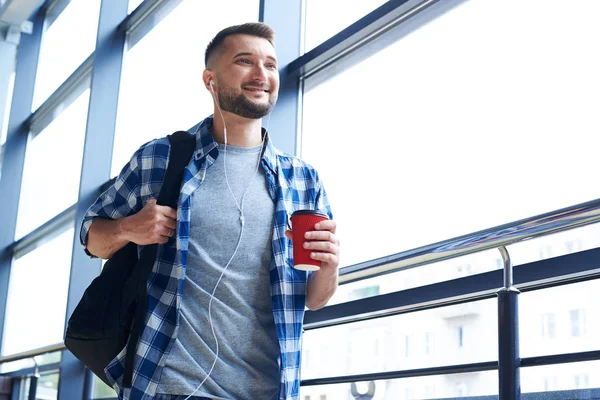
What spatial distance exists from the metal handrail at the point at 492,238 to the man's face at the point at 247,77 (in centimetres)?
37

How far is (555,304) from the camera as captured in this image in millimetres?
1502

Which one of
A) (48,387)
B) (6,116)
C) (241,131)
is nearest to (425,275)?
(241,131)

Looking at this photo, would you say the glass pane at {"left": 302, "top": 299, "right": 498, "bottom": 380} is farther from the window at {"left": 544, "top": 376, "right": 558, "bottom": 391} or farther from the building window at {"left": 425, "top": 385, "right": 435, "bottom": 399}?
the window at {"left": 544, "top": 376, "right": 558, "bottom": 391}

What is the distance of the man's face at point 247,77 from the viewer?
150cm

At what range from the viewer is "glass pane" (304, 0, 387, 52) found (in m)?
2.52

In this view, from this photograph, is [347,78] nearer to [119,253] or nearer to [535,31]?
[535,31]

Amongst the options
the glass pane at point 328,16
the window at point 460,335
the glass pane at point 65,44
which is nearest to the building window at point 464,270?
the window at point 460,335

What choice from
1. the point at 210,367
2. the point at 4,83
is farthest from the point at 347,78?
the point at 4,83

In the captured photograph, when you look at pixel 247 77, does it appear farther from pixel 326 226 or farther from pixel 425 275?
pixel 425 275

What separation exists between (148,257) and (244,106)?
34cm

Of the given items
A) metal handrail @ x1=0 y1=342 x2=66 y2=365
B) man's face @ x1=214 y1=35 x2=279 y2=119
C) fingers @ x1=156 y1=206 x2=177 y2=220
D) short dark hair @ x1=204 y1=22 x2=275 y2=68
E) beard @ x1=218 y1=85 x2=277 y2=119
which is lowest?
metal handrail @ x1=0 y1=342 x2=66 y2=365

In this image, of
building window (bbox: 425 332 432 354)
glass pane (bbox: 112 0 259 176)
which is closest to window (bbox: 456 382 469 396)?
building window (bbox: 425 332 432 354)

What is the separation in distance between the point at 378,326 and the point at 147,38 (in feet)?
9.31

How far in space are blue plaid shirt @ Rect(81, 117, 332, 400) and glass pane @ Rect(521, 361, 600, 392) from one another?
0.44m
